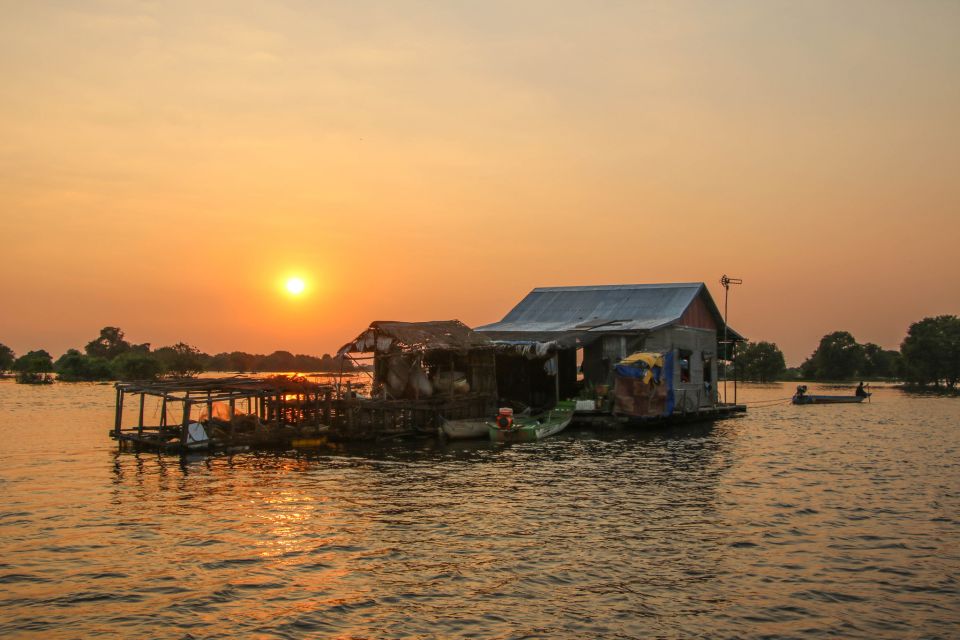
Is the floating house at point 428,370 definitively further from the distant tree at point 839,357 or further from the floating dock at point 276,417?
the distant tree at point 839,357

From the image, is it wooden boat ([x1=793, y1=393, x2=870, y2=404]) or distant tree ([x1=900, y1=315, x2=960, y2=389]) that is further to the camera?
distant tree ([x1=900, y1=315, x2=960, y2=389])

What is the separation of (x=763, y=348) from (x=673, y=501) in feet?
441

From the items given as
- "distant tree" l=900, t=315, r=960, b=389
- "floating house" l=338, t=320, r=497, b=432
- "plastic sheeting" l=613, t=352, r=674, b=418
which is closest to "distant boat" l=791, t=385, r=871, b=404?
"plastic sheeting" l=613, t=352, r=674, b=418

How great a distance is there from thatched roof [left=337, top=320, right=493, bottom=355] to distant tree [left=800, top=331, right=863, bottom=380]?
11685 centimetres

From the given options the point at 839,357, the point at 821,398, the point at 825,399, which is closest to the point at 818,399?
the point at 821,398

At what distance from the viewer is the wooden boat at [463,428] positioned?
33.4m

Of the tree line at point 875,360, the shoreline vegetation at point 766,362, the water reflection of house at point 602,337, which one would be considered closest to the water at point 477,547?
the water reflection of house at point 602,337

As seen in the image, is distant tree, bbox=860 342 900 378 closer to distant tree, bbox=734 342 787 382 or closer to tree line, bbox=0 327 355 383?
distant tree, bbox=734 342 787 382

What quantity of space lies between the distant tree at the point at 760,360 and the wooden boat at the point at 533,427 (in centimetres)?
11495

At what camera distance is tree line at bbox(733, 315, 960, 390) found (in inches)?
4099

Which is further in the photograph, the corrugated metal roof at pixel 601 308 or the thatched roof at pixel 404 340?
the corrugated metal roof at pixel 601 308

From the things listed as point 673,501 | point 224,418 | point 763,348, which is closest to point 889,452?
point 673,501

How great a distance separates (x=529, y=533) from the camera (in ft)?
53.1

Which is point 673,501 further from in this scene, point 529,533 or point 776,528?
point 529,533
